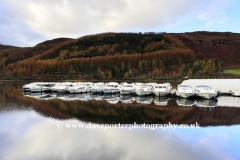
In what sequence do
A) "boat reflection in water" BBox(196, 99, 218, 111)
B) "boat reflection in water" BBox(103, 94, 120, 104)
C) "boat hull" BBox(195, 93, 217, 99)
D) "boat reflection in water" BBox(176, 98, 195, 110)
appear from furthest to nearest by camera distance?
"boat hull" BBox(195, 93, 217, 99), "boat reflection in water" BBox(103, 94, 120, 104), "boat reflection in water" BBox(176, 98, 195, 110), "boat reflection in water" BBox(196, 99, 218, 111)

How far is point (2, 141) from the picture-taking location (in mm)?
14375

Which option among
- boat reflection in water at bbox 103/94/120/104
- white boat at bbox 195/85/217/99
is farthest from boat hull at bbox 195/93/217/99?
boat reflection in water at bbox 103/94/120/104

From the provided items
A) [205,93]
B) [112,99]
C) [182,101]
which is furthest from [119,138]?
[205,93]

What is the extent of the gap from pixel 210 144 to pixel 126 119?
9.15 meters

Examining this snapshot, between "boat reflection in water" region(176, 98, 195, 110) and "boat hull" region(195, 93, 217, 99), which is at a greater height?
"boat hull" region(195, 93, 217, 99)

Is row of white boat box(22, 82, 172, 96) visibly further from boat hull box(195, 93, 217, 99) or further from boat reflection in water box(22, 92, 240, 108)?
boat hull box(195, 93, 217, 99)

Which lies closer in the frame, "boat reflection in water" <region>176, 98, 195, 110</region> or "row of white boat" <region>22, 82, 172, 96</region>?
"boat reflection in water" <region>176, 98, 195, 110</region>

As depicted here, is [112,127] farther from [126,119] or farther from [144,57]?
[144,57]

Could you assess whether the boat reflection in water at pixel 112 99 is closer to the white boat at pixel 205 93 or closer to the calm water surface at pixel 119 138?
the calm water surface at pixel 119 138

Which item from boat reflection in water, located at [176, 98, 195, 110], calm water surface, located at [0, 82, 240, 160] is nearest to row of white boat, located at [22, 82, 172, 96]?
boat reflection in water, located at [176, 98, 195, 110]

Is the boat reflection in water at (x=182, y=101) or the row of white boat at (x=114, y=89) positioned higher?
the row of white boat at (x=114, y=89)

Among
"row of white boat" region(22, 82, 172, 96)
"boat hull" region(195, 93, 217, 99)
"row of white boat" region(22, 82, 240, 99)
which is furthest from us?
"row of white boat" region(22, 82, 172, 96)

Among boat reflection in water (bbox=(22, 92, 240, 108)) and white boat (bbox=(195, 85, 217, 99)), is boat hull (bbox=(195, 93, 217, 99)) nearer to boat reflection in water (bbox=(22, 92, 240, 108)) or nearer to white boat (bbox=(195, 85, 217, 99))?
white boat (bbox=(195, 85, 217, 99))

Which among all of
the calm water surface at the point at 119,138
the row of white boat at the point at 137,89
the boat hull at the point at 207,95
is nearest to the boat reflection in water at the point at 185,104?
the row of white boat at the point at 137,89
